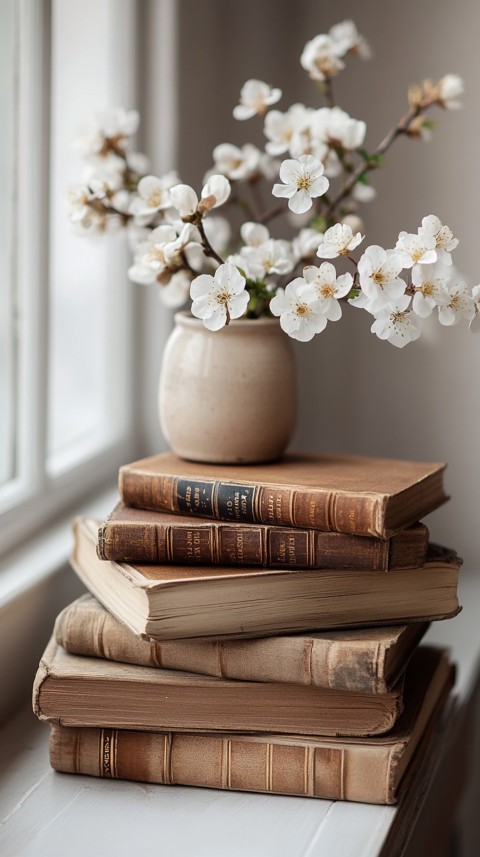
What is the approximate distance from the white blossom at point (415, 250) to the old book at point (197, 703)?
13.9 inches

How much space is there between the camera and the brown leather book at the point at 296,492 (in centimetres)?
83

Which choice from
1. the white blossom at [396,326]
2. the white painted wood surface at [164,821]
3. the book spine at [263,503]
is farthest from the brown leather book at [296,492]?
the white painted wood surface at [164,821]

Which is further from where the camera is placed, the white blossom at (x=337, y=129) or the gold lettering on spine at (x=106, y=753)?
the white blossom at (x=337, y=129)

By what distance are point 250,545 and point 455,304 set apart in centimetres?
27

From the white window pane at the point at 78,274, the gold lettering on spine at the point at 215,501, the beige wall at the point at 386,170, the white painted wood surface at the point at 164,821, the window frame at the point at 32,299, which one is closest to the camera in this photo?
the white painted wood surface at the point at 164,821

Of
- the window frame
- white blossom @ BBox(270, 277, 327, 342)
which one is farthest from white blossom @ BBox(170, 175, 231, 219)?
the window frame

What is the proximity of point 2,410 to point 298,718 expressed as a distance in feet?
1.71

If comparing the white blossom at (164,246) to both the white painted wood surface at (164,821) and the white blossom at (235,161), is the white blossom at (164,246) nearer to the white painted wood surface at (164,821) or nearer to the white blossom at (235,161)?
the white blossom at (235,161)

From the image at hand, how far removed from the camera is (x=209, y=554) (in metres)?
0.85

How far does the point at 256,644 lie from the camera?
2.73 ft

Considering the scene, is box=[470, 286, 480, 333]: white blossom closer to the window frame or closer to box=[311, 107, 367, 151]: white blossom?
box=[311, 107, 367, 151]: white blossom

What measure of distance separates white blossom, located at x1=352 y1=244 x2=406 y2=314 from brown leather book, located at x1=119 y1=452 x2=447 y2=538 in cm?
16

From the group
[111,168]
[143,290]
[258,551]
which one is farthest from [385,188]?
[258,551]

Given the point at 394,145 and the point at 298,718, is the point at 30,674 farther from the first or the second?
the point at 394,145
